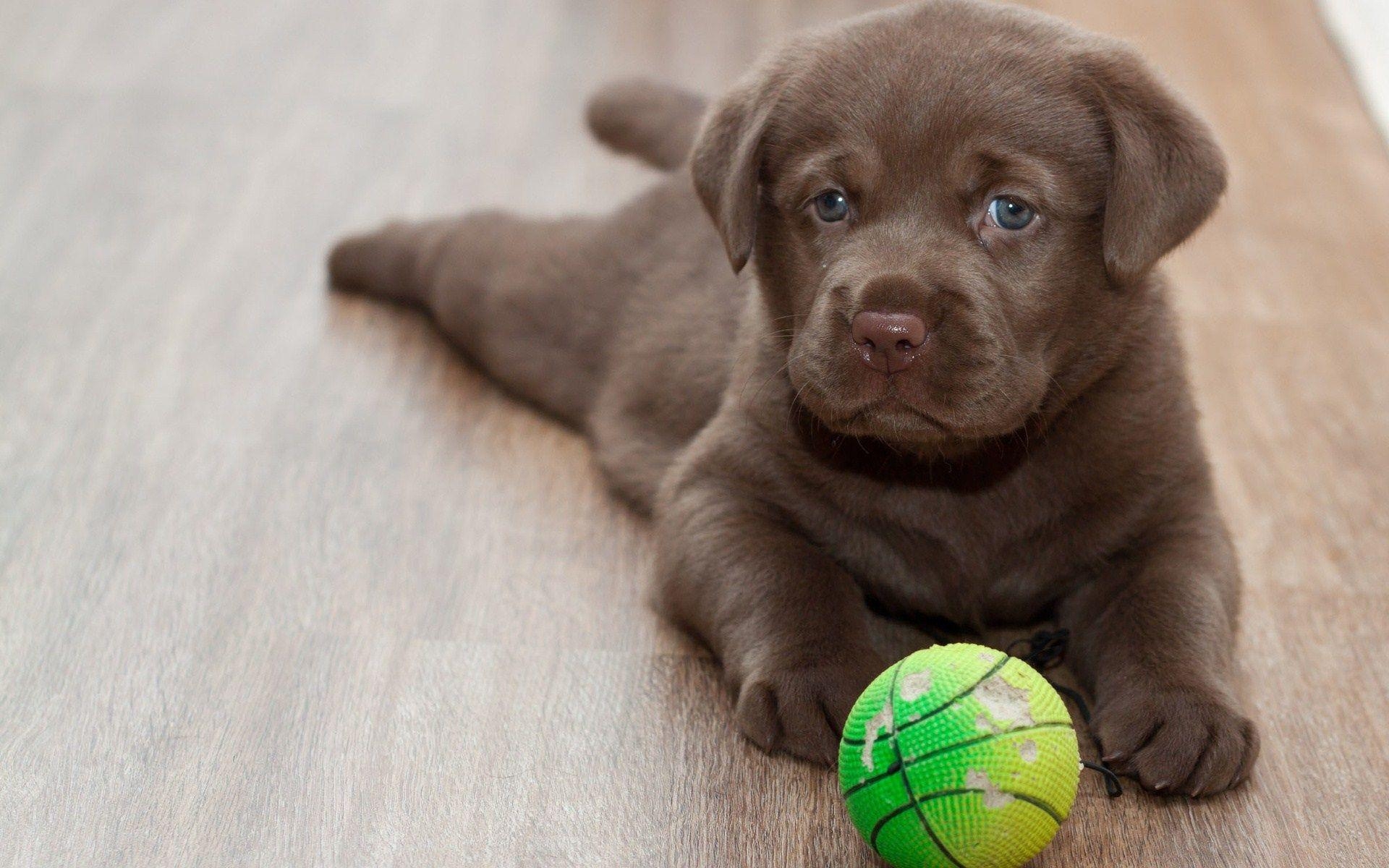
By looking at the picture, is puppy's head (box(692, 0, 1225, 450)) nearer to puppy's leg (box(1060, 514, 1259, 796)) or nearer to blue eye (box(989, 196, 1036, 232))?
blue eye (box(989, 196, 1036, 232))

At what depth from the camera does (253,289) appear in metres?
3.90

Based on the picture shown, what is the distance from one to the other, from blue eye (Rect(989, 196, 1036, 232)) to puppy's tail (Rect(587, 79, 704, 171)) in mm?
1600

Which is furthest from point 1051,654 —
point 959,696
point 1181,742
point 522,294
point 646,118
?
point 646,118

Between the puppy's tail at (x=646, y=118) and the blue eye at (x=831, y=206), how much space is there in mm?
1418

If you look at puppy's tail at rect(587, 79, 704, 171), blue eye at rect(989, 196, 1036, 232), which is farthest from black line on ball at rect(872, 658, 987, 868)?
puppy's tail at rect(587, 79, 704, 171)

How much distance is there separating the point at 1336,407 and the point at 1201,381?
30 centimetres

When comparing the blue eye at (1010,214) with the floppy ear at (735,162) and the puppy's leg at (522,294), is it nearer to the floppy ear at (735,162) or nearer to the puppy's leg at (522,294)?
the floppy ear at (735,162)

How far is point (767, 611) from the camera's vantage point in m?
2.40

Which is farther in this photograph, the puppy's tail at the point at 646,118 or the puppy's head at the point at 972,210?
the puppy's tail at the point at 646,118

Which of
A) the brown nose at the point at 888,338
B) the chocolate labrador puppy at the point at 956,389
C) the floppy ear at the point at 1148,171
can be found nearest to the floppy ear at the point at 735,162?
the chocolate labrador puppy at the point at 956,389

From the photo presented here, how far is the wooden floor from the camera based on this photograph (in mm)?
2230

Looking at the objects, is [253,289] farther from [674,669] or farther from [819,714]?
[819,714]

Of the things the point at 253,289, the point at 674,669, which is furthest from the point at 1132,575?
the point at 253,289

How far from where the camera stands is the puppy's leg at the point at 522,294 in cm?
340
